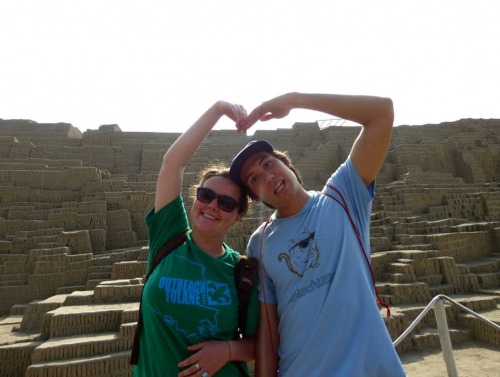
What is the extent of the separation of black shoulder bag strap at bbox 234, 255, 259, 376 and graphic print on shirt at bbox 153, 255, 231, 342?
0.20 ft

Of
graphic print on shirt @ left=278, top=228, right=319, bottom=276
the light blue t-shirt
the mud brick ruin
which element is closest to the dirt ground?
the mud brick ruin

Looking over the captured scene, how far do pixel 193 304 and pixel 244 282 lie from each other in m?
0.24

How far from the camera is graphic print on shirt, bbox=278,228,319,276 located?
1.60 meters

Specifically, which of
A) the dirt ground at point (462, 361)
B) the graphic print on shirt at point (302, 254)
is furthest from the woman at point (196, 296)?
the dirt ground at point (462, 361)

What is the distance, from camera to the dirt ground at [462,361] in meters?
6.24

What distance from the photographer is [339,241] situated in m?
1.62

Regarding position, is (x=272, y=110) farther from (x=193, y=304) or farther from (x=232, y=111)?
(x=193, y=304)

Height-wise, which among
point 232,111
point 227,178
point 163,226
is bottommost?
point 163,226

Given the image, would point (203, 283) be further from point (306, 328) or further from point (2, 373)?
point (2, 373)

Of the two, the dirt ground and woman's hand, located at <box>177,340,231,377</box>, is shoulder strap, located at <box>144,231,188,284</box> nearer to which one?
woman's hand, located at <box>177,340,231,377</box>

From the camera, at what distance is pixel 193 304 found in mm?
1577

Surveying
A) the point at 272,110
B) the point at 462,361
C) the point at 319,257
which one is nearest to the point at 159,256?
the point at 319,257

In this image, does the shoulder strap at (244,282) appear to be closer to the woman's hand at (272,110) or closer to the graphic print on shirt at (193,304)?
the graphic print on shirt at (193,304)

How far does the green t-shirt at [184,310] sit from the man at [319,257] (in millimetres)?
161
